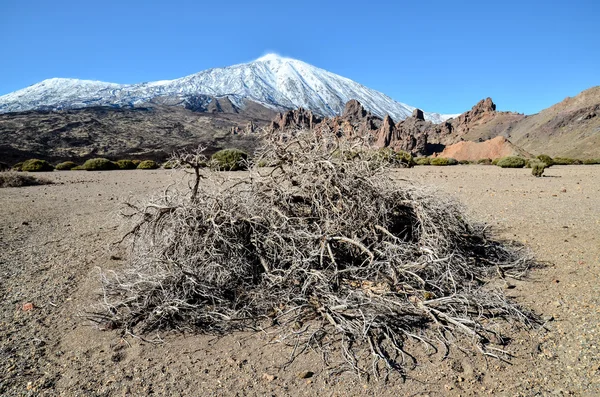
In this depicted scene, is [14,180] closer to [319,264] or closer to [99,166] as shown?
[99,166]

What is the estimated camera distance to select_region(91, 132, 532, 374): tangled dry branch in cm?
270

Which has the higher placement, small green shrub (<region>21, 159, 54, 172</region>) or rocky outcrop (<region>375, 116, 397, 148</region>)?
rocky outcrop (<region>375, 116, 397, 148</region>)

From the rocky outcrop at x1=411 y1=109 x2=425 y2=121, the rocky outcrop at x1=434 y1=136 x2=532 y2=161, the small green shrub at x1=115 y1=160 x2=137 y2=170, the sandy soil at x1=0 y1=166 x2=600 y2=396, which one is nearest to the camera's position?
the sandy soil at x1=0 y1=166 x2=600 y2=396

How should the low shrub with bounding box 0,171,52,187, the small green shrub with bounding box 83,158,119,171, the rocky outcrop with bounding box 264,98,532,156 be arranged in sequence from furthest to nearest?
the rocky outcrop with bounding box 264,98,532,156
the small green shrub with bounding box 83,158,119,171
the low shrub with bounding box 0,171,52,187

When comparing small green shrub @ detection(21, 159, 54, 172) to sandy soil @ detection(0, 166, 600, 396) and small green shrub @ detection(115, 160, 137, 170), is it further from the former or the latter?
sandy soil @ detection(0, 166, 600, 396)

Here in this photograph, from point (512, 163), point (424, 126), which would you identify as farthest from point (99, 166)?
point (424, 126)

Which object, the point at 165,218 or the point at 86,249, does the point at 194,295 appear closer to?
the point at 165,218

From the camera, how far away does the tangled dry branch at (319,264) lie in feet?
8.86

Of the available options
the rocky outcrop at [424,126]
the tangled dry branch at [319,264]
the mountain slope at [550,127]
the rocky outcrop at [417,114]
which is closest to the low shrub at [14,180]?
the tangled dry branch at [319,264]

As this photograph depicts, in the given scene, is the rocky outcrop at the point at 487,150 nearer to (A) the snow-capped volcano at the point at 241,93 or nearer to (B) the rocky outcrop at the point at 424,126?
(B) the rocky outcrop at the point at 424,126

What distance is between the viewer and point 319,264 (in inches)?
132

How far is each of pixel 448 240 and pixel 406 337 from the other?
140 centimetres

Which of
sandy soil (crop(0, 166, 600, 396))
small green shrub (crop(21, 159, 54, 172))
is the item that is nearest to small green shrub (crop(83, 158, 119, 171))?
small green shrub (crop(21, 159, 54, 172))

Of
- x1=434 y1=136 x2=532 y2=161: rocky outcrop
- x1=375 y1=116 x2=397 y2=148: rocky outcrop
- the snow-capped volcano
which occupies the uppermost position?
the snow-capped volcano
